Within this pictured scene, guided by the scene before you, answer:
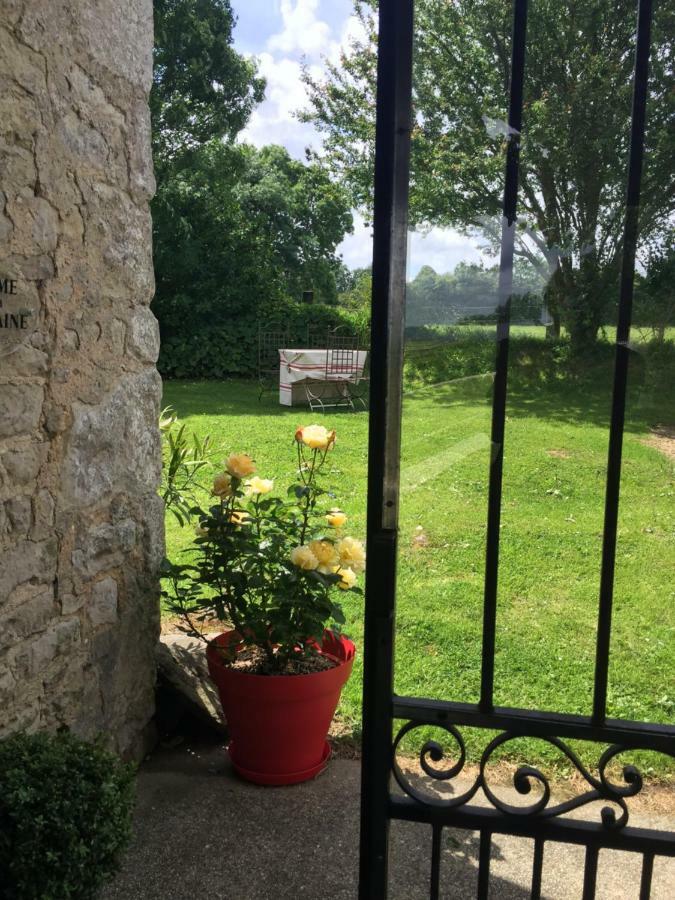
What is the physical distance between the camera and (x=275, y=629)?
7.41 feet

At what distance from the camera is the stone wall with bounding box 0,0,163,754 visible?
173cm

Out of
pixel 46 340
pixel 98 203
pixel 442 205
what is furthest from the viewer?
pixel 98 203

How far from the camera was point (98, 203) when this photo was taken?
1.99 meters

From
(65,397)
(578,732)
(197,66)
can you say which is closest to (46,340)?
(65,397)

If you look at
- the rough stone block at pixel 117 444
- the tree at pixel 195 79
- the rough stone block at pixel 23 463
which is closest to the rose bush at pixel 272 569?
the rough stone block at pixel 117 444

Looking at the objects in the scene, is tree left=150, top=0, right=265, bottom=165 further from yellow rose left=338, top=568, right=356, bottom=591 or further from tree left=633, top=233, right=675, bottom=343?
tree left=633, top=233, right=675, bottom=343

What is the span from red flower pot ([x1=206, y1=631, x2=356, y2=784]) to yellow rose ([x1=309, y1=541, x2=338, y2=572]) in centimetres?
31

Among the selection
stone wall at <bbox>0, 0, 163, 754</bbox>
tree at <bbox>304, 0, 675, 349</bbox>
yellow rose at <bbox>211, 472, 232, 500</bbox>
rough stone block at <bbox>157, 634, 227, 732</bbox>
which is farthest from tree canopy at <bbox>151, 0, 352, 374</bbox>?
tree at <bbox>304, 0, 675, 349</bbox>

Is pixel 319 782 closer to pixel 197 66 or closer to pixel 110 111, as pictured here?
pixel 110 111

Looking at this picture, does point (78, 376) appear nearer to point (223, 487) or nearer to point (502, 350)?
point (223, 487)

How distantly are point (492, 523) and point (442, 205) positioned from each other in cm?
52

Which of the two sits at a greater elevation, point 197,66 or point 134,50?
point 197,66

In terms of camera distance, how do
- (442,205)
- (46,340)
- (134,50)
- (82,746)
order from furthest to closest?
(134,50), (46,340), (82,746), (442,205)

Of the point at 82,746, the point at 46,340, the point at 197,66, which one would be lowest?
the point at 82,746
